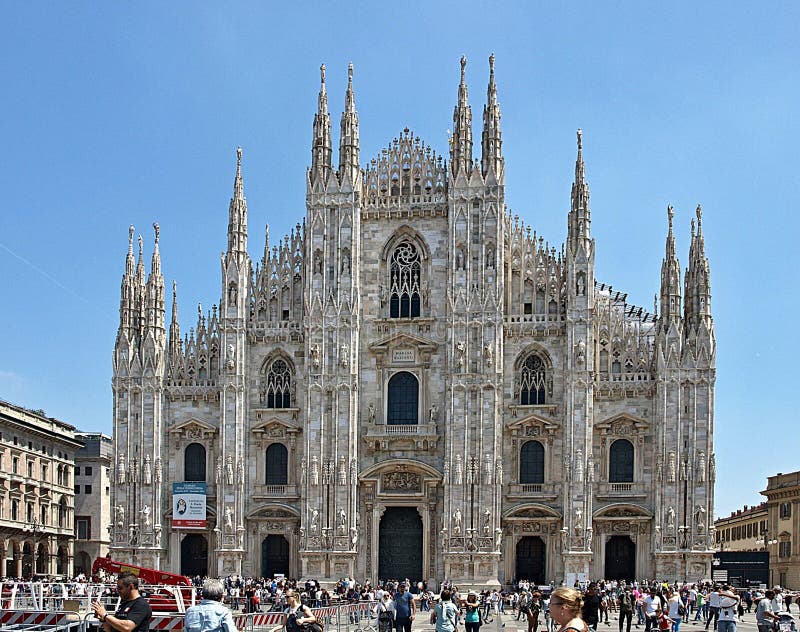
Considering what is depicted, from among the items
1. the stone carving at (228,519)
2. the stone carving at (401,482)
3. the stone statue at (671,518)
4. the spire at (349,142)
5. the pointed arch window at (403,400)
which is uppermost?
the spire at (349,142)

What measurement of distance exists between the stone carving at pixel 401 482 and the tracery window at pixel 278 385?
19.2 ft

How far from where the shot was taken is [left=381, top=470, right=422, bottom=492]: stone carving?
5447 centimetres

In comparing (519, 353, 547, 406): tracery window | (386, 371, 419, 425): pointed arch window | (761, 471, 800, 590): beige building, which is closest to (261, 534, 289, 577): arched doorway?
(386, 371, 419, 425): pointed arch window

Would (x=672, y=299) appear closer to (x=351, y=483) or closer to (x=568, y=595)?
(x=351, y=483)

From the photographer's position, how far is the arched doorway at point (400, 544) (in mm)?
54438

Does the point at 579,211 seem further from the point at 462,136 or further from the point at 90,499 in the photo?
the point at 90,499

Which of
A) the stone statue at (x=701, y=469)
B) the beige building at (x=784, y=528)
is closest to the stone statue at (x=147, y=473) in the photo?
the stone statue at (x=701, y=469)

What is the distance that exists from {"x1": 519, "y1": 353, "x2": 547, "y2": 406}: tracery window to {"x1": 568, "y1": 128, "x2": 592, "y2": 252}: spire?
17.9 ft

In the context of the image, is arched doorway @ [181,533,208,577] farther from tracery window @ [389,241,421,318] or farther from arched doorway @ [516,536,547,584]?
arched doorway @ [516,536,547,584]

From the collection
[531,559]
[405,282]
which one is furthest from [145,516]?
[531,559]

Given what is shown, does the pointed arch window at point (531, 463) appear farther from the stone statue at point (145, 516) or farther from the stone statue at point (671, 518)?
the stone statue at point (145, 516)

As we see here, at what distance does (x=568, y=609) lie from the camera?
9492mm

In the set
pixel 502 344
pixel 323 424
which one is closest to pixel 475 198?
pixel 502 344

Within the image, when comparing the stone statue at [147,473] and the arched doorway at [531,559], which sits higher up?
the stone statue at [147,473]
